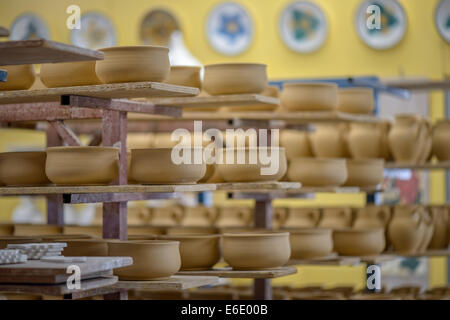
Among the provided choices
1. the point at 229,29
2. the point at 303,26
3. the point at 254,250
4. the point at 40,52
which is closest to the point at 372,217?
the point at 254,250

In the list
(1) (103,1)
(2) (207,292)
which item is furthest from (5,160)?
(1) (103,1)

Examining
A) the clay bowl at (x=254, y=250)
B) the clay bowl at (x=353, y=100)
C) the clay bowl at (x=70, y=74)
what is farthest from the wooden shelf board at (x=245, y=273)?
the clay bowl at (x=353, y=100)

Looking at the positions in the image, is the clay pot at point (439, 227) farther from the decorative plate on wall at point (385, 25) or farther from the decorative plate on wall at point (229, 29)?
the decorative plate on wall at point (229, 29)

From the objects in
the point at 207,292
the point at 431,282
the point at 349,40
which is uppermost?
the point at 349,40

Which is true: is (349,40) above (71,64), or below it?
above

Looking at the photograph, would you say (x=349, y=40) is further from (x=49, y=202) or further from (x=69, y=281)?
(x=69, y=281)

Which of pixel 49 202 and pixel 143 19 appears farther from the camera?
pixel 143 19

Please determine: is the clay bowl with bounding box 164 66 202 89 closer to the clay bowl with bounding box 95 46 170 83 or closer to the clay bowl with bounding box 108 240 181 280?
the clay bowl with bounding box 95 46 170 83

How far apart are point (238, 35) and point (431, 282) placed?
2.66 meters

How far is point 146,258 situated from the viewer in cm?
291

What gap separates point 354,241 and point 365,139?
70 centimetres

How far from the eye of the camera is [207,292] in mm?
4098

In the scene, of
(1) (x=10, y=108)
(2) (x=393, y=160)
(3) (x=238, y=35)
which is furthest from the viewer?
(3) (x=238, y=35)

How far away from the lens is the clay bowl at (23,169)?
2945mm
